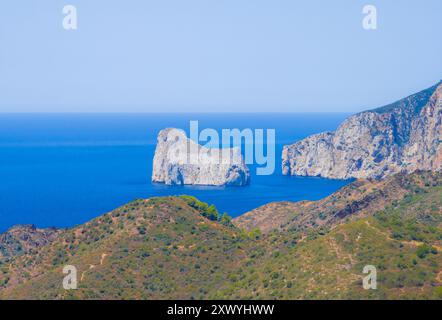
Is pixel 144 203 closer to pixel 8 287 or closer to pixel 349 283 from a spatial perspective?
pixel 8 287

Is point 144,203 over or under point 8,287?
over

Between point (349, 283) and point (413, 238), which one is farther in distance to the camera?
point (413, 238)

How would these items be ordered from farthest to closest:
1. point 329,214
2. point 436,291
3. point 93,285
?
point 329,214, point 93,285, point 436,291

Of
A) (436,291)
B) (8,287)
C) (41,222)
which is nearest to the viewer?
(436,291)

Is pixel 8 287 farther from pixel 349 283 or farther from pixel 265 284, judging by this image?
pixel 349 283
